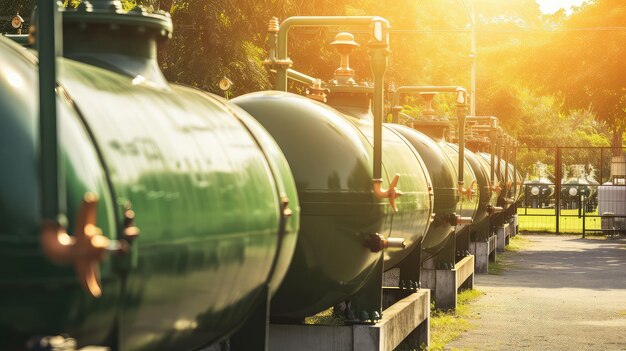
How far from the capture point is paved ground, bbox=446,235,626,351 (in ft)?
42.7

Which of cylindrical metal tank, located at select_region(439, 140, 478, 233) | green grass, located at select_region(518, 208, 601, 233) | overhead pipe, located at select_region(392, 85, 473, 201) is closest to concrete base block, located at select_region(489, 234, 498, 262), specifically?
cylindrical metal tank, located at select_region(439, 140, 478, 233)

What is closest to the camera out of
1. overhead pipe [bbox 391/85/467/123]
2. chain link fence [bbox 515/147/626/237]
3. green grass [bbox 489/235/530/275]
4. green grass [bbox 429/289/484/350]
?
green grass [bbox 429/289/484/350]

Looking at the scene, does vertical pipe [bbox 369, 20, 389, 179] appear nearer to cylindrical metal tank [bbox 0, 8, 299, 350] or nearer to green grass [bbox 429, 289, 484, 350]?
cylindrical metal tank [bbox 0, 8, 299, 350]

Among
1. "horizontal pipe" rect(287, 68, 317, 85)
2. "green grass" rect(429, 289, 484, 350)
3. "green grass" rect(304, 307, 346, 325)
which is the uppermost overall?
"horizontal pipe" rect(287, 68, 317, 85)

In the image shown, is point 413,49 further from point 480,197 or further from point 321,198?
point 321,198

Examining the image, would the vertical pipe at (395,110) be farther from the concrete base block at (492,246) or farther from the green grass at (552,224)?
the green grass at (552,224)

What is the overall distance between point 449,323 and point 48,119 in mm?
11527

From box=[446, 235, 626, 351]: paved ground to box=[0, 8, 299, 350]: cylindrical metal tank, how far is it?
744 centimetres

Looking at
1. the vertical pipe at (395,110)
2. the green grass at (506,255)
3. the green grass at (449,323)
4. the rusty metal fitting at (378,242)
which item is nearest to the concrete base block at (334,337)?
the rusty metal fitting at (378,242)

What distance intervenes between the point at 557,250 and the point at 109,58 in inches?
1056

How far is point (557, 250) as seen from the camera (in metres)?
30.8

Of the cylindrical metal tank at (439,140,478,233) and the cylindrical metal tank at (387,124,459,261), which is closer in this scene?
the cylindrical metal tank at (387,124,459,261)

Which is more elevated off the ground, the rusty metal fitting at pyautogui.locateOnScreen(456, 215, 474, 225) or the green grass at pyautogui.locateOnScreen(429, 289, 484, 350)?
the rusty metal fitting at pyautogui.locateOnScreen(456, 215, 474, 225)

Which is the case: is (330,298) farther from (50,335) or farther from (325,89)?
(50,335)
